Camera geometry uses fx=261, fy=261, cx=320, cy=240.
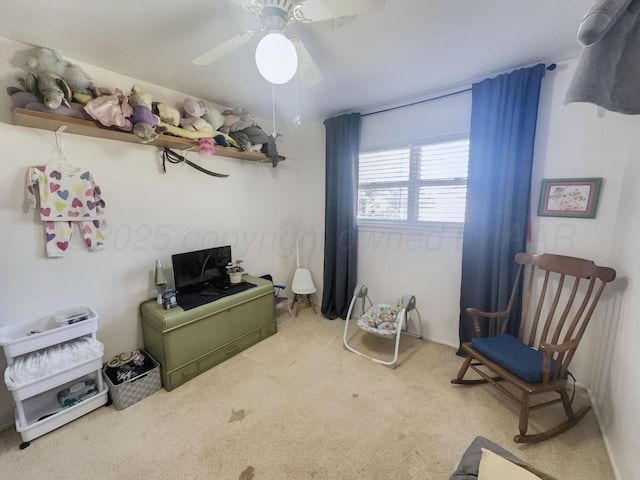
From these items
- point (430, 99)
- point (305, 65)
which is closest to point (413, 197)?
point (430, 99)

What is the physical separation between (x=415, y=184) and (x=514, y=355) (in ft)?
5.30

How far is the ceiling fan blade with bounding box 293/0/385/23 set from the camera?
101 centimetres

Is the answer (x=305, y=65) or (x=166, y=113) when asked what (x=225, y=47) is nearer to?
(x=305, y=65)

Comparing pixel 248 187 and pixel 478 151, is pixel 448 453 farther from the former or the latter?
pixel 248 187

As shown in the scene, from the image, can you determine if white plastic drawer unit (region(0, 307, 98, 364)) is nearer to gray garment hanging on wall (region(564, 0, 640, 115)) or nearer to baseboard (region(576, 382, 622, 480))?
gray garment hanging on wall (region(564, 0, 640, 115))

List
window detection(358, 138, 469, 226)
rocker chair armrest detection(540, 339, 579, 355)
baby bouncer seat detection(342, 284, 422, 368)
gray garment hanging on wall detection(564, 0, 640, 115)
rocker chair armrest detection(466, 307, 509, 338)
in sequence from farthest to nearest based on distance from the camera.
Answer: window detection(358, 138, 469, 226)
baby bouncer seat detection(342, 284, 422, 368)
rocker chair armrest detection(466, 307, 509, 338)
rocker chair armrest detection(540, 339, 579, 355)
gray garment hanging on wall detection(564, 0, 640, 115)

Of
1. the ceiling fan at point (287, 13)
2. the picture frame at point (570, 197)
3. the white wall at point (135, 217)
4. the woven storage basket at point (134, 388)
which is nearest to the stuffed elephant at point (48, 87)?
the white wall at point (135, 217)

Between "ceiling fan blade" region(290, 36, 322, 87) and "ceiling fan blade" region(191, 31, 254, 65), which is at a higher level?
"ceiling fan blade" region(191, 31, 254, 65)

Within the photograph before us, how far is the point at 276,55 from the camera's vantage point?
109cm

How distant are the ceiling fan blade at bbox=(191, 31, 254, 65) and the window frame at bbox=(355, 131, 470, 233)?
1.79 m

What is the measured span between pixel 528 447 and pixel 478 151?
2002 millimetres

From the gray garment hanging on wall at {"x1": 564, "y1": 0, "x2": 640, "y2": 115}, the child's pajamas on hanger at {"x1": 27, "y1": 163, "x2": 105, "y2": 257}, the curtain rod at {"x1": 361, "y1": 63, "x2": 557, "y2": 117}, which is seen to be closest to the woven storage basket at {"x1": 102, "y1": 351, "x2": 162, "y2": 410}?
the child's pajamas on hanger at {"x1": 27, "y1": 163, "x2": 105, "y2": 257}

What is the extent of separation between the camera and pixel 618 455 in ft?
4.39

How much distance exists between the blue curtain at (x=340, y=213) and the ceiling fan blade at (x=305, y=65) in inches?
50.1
